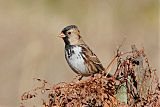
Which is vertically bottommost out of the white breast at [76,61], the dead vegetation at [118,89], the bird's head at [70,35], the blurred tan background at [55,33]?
the dead vegetation at [118,89]

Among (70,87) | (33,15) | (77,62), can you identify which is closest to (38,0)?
(33,15)

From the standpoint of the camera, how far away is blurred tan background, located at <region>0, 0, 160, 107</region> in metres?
11.1

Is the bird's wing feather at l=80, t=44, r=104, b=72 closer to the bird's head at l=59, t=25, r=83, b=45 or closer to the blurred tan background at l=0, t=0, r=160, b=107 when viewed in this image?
the bird's head at l=59, t=25, r=83, b=45

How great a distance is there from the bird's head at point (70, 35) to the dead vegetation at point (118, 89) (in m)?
2.31

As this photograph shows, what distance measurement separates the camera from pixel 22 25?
13297 mm

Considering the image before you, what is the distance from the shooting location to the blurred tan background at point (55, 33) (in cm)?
1112

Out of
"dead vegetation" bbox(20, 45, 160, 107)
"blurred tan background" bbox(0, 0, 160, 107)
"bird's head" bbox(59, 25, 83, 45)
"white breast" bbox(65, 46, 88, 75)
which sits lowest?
"dead vegetation" bbox(20, 45, 160, 107)

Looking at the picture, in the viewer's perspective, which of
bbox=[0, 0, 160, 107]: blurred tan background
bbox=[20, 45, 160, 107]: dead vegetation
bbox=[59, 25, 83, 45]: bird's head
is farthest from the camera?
bbox=[0, 0, 160, 107]: blurred tan background

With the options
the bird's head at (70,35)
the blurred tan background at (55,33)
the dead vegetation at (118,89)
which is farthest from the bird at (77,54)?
the blurred tan background at (55,33)

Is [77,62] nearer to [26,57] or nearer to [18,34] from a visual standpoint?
[26,57]

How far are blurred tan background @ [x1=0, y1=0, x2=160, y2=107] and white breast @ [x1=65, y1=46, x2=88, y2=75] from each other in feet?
12.1

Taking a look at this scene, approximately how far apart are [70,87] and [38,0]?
404 inches

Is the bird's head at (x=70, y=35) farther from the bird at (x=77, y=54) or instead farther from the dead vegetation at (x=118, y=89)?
the dead vegetation at (x=118, y=89)

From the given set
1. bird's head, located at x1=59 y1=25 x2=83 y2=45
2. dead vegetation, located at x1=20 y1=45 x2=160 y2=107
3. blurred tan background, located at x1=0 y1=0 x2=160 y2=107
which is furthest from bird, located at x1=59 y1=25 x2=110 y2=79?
blurred tan background, located at x1=0 y1=0 x2=160 y2=107
